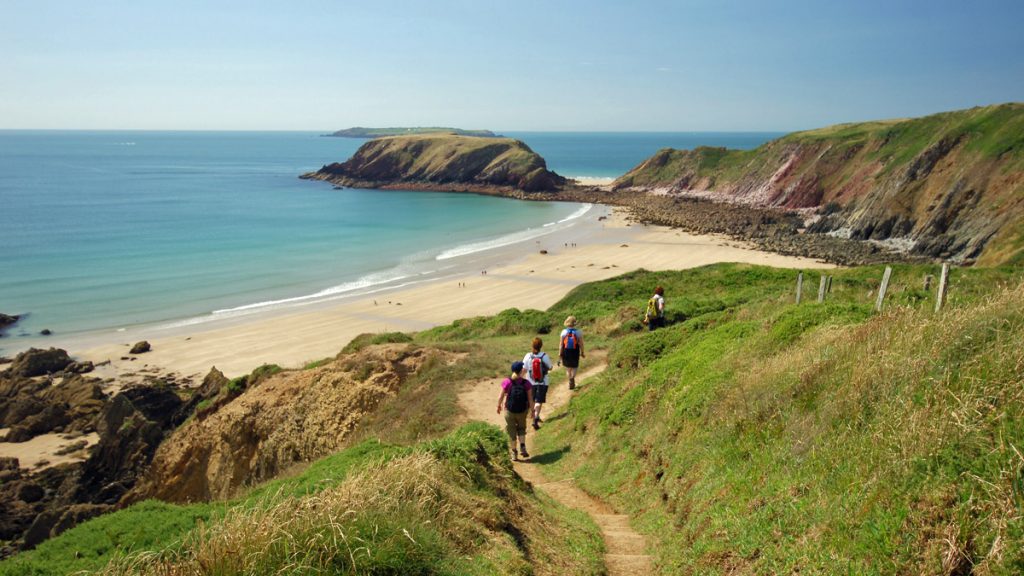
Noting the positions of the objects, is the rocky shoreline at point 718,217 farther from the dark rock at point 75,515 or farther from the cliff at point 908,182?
the dark rock at point 75,515

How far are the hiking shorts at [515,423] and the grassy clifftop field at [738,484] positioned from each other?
665mm

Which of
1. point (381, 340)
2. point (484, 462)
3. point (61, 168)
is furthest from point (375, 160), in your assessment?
point (484, 462)

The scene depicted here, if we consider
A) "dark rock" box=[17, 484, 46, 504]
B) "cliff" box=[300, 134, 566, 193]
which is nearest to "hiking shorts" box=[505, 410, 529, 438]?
"dark rock" box=[17, 484, 46, 504]

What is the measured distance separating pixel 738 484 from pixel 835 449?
1147mm

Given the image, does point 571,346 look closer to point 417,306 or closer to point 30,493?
point 30,493

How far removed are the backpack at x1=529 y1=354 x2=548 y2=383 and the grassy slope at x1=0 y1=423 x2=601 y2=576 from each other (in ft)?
11.3

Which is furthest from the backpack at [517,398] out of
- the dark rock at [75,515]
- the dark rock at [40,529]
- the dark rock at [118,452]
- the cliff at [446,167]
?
the cliff at [446,167]

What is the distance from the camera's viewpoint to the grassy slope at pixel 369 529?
467 centimetres

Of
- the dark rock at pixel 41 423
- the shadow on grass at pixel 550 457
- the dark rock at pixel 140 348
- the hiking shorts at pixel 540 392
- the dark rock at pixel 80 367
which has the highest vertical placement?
the hiking shorts at pixel 540 392

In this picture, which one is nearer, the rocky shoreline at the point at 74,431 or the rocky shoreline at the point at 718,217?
the rocky shoreline at the point at 74,431

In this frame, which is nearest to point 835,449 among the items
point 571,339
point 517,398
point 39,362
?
point 517,398

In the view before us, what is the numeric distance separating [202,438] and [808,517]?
15276 millimetres

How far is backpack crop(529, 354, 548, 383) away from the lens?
1170cm

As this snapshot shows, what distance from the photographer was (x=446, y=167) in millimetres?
109125
